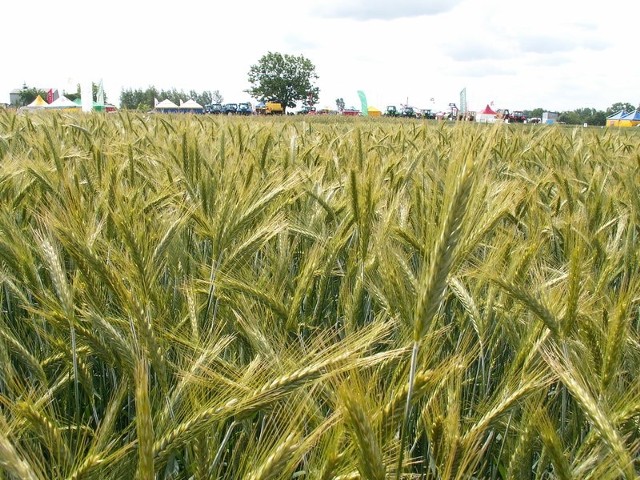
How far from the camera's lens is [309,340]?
1.93m

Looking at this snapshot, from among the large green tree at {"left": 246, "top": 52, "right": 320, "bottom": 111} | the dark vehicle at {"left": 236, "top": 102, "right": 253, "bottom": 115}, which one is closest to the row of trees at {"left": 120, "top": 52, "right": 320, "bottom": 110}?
the large green tree at {"left": 246, "top": 52, "right": 320, "bottom": 111}

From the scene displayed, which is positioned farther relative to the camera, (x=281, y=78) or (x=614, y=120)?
(x=281, y=78)

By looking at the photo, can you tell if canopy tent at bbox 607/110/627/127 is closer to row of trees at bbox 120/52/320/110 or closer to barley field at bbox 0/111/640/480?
barley field at bbox 0/111/640/480

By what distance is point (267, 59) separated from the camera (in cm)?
8112

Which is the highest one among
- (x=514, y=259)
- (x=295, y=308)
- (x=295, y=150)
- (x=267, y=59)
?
(x=267, y=59)

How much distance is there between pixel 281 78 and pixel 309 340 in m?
83.4

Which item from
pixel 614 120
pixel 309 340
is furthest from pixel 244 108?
pixel 309 340

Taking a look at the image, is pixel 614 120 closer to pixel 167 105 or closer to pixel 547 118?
pixel 547 118

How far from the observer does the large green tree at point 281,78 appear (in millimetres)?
81938

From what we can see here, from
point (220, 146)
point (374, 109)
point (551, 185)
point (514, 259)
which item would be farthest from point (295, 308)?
point (374, 109)

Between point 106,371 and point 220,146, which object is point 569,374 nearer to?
point 106,371

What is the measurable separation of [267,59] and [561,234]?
271 feet

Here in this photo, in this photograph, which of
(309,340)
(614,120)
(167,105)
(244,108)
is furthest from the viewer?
(167,105)

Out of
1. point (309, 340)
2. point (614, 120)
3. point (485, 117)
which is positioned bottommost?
point (309, 340)
